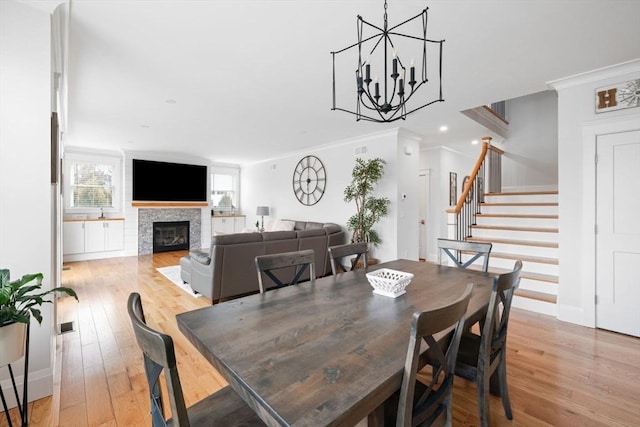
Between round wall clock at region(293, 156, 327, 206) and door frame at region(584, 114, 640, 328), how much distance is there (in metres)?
4.26

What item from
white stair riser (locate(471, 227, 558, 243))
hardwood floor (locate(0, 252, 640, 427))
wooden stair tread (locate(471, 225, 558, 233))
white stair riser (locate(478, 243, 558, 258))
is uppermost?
wooden stair tread (locate(471, 225, 558, 233))

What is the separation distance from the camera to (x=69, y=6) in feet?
6.44

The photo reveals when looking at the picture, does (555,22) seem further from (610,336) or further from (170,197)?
(170,197)

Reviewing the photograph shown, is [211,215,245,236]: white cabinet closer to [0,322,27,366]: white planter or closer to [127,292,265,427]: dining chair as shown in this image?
[0,322,27,366]: white planter

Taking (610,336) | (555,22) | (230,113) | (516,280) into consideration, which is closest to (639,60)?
(555,22)

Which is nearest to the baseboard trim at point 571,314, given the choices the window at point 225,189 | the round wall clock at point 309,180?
the round wall clock at point 309,180

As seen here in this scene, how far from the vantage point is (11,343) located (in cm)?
138

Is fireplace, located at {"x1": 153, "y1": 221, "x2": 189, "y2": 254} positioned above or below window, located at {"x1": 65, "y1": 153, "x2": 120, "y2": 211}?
below

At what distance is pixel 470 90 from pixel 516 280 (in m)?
2.66

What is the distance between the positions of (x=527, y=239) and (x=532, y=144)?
3.28 meters

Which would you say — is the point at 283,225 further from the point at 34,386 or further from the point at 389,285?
the point at 389,285

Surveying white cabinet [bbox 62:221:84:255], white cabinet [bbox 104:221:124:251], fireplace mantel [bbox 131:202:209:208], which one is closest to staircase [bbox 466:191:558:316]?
fireplace mantel [bbox 131:202:209:208]

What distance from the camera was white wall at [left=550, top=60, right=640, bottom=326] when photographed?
2.98 meters

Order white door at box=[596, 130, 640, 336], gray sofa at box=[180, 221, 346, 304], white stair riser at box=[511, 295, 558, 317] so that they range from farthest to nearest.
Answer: gray sofa at box=[180, 221, 346, 304] < white stair riser at box=[511, 295, 558, 317] < white door at box=[596, 130, 640, 336]
